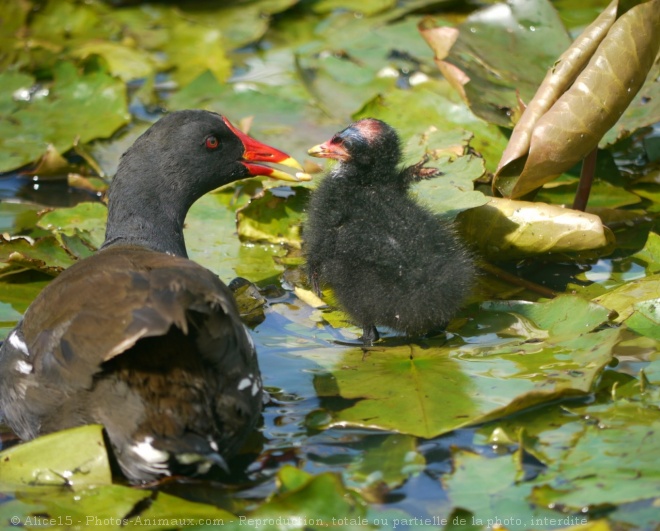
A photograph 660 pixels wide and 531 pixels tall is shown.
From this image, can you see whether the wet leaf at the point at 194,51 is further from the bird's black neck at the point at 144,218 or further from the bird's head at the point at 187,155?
the bird's black neck at the point at 144,218

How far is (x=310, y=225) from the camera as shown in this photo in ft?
12.1

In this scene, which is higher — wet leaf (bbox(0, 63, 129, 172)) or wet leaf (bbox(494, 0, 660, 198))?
wet leaf (bbox(494, 0, 660, 198))

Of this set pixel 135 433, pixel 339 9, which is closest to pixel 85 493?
pixel 135 433

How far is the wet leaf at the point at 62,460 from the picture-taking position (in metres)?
2.70

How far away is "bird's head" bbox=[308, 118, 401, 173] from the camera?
11.8 feet

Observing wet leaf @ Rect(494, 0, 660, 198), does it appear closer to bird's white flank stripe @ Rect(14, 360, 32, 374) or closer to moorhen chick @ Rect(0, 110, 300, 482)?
moorhen chick @ Rect(0, 110, 300, 482)

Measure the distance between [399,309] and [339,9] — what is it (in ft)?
12.8

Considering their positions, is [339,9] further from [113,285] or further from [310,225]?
[113,285]

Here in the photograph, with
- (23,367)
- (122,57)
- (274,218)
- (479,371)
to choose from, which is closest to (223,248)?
(274,218)

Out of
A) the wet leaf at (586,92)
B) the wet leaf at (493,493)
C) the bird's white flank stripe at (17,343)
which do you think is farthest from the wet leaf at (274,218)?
the wet leaf at (493,493)

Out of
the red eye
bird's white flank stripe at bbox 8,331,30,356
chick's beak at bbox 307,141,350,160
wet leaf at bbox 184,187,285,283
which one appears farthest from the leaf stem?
bird's white flank stripe at bbox 8,331,30,356

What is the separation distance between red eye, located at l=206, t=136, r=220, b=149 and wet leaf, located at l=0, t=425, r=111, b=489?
1.43 m

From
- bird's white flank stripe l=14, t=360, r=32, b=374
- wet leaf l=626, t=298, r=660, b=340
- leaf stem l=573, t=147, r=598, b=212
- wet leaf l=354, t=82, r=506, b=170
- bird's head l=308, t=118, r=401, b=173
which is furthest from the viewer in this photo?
wet leaf l=354, t=82, r=506, b=170

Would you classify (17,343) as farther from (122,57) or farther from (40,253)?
(122,57)
